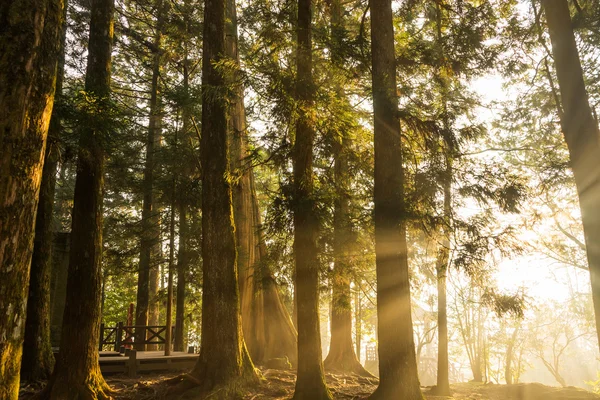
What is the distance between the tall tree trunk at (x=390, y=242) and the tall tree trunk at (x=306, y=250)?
4.04 feet

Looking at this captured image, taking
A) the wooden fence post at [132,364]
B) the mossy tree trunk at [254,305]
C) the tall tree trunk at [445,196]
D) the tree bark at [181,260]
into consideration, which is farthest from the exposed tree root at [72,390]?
the tree bark at [181,260]

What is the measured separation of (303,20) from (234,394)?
7782mm

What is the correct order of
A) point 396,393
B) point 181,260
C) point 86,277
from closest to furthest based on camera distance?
point 396,393, point 86,277, point 181,260

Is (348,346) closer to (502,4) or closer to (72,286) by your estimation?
(72,286)

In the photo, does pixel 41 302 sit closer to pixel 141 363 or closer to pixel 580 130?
pixel 141 363

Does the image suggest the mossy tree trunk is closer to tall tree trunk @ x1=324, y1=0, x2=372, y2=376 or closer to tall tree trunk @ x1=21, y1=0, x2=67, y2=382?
tall tree trunk @ x1=324, y1=0, x2=372, y2=376

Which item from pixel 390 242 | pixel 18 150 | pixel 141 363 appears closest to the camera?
pixel 18 150

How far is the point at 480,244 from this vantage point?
27.0 feet

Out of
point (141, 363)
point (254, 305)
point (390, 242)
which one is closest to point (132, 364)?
point (141, 363)

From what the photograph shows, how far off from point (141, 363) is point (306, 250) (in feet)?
Result: 20.8

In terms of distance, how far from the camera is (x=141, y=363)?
11.4 meters

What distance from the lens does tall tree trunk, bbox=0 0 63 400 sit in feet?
11.4

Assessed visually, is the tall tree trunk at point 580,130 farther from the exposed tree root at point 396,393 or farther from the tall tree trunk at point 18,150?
the tall tree trunk at point 18,150

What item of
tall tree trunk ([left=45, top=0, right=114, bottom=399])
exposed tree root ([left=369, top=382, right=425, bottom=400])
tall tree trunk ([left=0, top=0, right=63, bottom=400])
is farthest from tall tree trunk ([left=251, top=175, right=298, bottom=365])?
tall tree trunk ([left=0, top=0, right=63, bottom=400])
